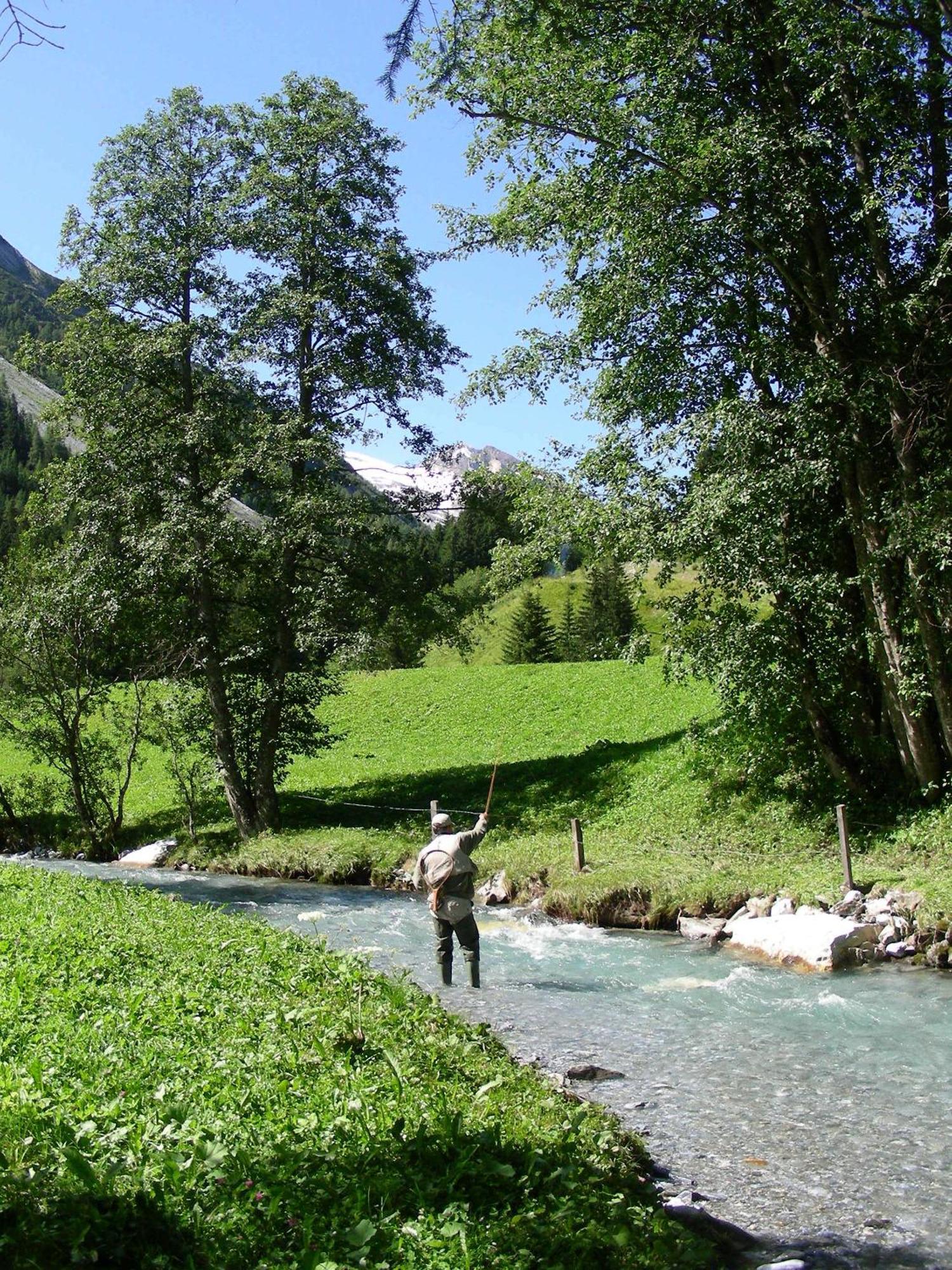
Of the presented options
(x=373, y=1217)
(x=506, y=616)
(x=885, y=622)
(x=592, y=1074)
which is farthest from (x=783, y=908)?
(x=506, y=616)

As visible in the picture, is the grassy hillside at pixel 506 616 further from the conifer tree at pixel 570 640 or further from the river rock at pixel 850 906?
the river rock at pixel 850 906

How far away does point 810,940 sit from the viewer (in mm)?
13883

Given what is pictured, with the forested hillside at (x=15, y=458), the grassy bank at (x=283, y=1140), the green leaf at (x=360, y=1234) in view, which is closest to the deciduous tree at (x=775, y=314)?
the grassy bank at (x=283, y=1140)

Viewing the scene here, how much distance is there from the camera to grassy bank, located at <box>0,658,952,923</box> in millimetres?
17234

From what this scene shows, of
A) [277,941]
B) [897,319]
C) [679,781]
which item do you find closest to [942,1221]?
[277,941]

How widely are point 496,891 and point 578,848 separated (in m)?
1.79

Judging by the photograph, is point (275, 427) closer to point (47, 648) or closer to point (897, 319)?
point (47, 648)

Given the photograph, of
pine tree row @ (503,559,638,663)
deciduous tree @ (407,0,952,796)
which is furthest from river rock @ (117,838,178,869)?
pine tree row @ (503,559,638,663)

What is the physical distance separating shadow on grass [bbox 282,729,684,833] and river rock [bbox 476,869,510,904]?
4.23m

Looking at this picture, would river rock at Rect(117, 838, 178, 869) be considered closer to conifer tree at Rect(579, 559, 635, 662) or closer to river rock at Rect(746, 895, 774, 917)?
river rock at Rect(746, 895, 774, 917)

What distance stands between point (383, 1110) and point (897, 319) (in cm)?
1581

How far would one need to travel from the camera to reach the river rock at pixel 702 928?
1566 cm

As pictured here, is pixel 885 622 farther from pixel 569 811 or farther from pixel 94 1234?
pixel 94 1234

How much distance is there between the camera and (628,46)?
17938mm
